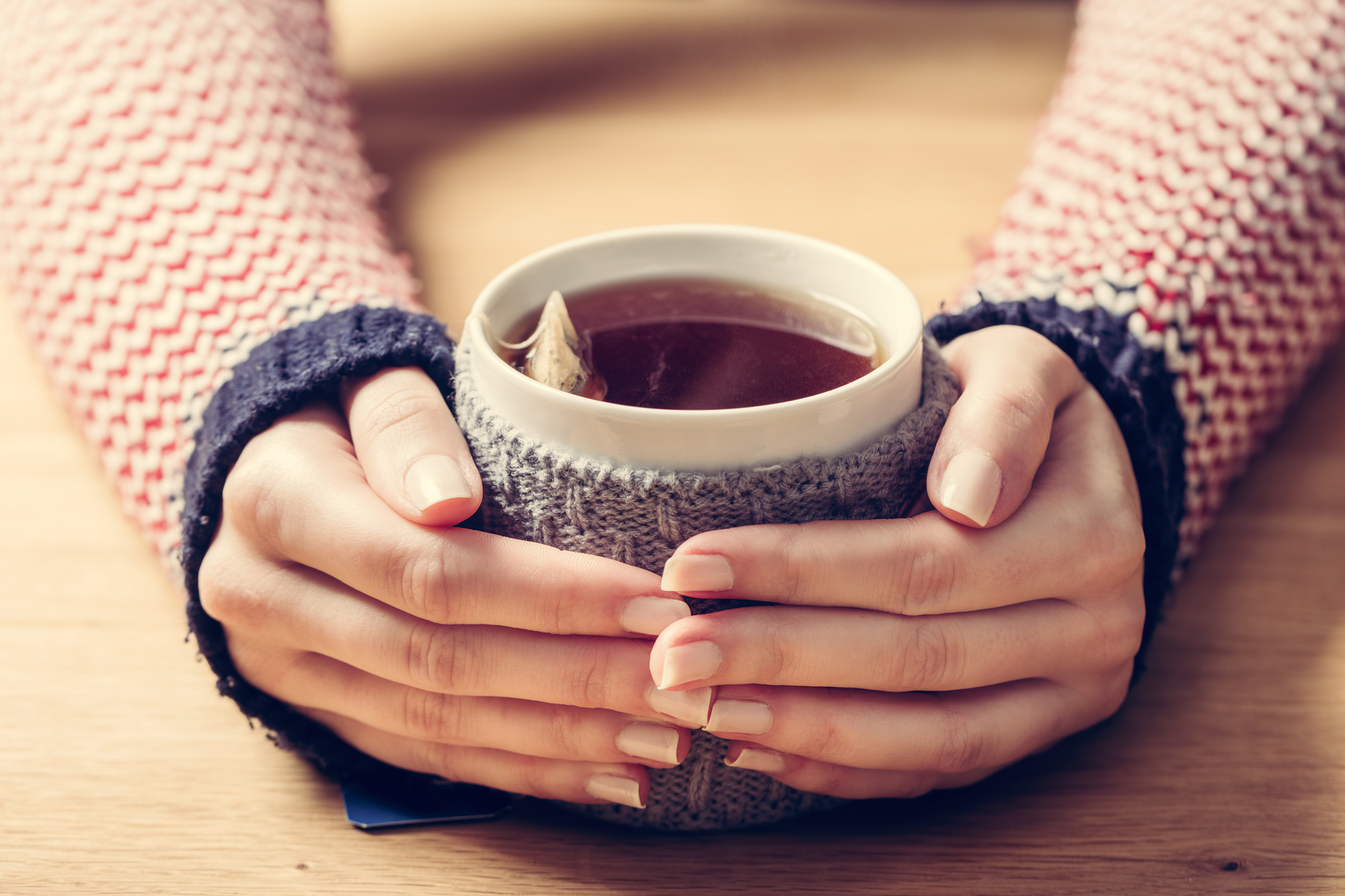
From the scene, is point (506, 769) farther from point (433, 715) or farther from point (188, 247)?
point (188, 247)

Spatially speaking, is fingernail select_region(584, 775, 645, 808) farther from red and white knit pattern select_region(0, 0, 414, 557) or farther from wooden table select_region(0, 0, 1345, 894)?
red and white knit pattern select_region(0, 0, 414, 557)

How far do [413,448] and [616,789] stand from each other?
0.16 metres

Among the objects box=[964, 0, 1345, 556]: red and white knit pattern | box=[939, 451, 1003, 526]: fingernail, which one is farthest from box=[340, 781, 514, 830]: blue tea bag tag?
box=[964, 0, 1345, 556]: red and white knit pattern

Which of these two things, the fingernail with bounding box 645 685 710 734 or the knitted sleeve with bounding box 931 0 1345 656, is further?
the knitted sleeve with bounding box 931 0 1345 656

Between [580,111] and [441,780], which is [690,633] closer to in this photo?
[441,780]

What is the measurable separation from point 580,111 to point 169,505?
72 cm

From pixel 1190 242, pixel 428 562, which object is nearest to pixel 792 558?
pixel 428 562

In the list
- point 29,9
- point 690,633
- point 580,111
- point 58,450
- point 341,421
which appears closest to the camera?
point 690,633

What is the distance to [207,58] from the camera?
0.81m

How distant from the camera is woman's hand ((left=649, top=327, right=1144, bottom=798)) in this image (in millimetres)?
406

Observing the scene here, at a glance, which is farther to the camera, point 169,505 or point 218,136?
point 218,136

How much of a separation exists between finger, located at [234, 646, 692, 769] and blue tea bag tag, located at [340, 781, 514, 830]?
0.03m

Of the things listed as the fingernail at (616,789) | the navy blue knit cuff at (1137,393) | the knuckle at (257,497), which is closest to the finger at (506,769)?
the fingernail at (616,789)

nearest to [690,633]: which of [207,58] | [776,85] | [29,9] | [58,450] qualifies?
[58,450]
